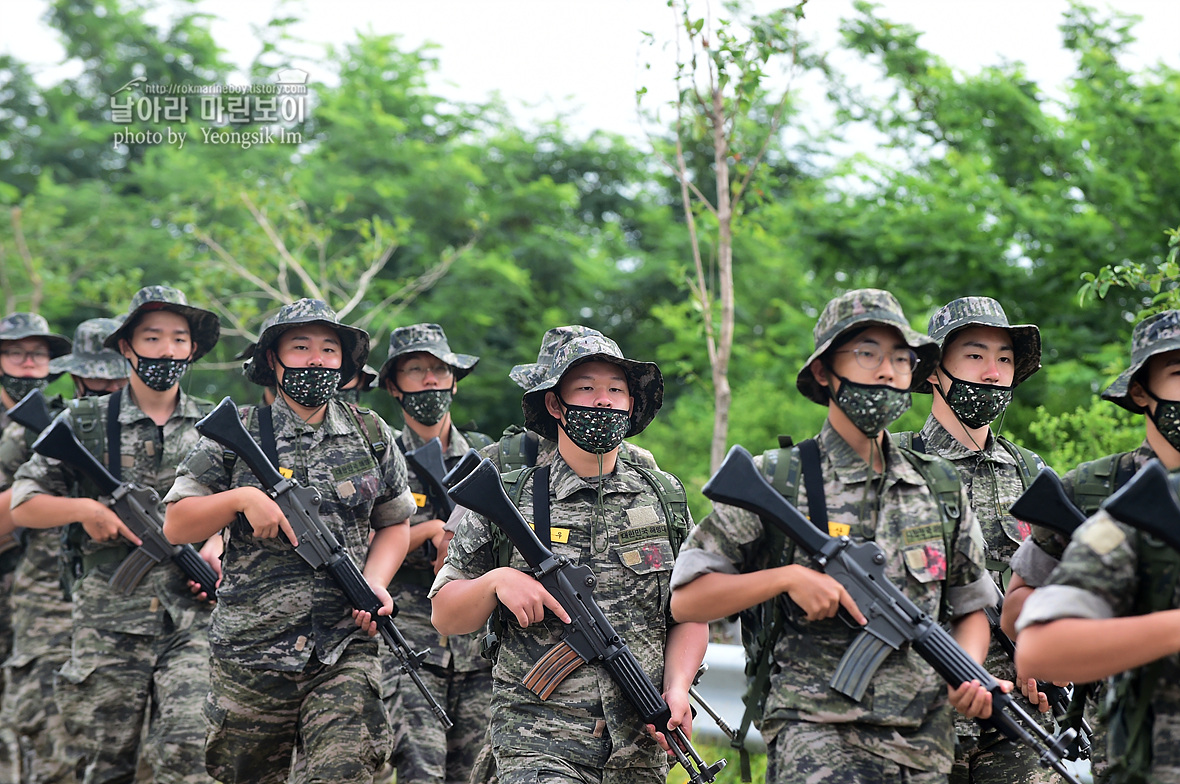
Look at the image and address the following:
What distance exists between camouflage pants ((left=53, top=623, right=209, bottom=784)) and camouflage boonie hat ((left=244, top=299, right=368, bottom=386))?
1.66 m

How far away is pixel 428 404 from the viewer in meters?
6.73

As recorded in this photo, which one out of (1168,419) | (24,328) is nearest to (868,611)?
(1168,419)

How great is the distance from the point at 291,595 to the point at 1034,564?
3.02 metres

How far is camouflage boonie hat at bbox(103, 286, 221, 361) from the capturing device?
6094mm

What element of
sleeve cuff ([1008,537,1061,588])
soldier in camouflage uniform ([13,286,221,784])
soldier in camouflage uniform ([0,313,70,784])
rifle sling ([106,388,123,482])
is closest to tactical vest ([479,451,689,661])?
sleeve cuff ([1008,537,1061,588])

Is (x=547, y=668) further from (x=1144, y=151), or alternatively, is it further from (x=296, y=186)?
(x=296, y=186)

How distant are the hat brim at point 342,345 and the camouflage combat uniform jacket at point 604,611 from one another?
1.50 metres

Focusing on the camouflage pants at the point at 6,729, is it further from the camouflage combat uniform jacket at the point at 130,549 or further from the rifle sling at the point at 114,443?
the rifle sling at the point at 114,443

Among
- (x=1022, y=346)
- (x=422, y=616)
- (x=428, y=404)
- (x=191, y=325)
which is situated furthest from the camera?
(x=428, y=404)

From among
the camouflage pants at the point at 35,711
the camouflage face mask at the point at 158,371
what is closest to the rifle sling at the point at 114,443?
the camouflage face mask at the point at 158,371

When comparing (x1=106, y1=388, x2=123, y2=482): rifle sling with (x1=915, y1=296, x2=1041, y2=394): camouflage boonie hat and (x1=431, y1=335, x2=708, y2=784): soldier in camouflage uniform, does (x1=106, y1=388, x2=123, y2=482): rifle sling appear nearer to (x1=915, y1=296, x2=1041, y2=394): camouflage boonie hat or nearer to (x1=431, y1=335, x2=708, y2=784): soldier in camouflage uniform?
(x1=431, y1=335, x2=708, y2=784): soldier in camouflage uniform

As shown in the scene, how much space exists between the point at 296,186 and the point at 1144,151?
8.78 m

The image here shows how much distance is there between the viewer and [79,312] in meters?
20.1

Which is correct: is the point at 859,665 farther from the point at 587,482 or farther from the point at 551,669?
the point at 587,482
